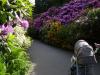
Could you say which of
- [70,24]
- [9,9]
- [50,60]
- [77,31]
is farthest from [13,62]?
[70,24]

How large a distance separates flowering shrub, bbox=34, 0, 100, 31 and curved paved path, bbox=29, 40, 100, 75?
1.49m

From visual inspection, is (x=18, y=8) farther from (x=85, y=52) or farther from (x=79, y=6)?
(x=79, y=6)

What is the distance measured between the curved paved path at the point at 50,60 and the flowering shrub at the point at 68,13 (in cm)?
149

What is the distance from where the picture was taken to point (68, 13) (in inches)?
537

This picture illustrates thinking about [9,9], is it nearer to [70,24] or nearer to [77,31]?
[77,31]

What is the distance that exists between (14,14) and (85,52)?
1.91 meters

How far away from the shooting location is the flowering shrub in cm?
1293

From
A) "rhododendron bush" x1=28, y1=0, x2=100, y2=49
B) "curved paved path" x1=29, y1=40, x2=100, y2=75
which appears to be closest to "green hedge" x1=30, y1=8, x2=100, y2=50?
"rhododendron bush" x1=28, y1=0, x2=100, y2=49

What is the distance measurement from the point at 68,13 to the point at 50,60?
3747 millimetres

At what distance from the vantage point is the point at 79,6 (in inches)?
541

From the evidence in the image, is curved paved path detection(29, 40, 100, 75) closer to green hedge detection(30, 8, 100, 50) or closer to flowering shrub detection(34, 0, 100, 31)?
green hedge detection(30, 8, 100, 50)

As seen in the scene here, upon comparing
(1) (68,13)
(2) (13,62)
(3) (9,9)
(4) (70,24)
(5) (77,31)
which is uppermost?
(1) (68,13)

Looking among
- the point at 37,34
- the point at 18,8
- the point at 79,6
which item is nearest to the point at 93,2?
the point at 79,6

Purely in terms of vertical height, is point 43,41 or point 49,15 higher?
point 49,15
